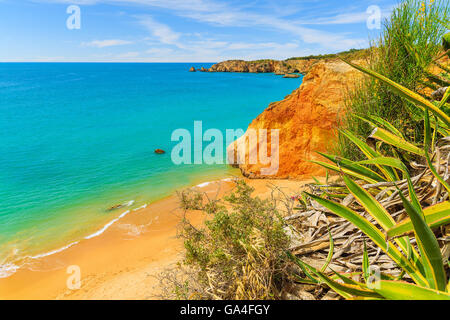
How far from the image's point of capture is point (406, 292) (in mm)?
1363

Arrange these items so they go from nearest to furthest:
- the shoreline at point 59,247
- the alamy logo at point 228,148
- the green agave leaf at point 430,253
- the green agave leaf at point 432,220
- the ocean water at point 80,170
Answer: the green agave leaf at point 430,253
the green agave leaf at point 432,220
the shoreline at point 59,247
the ocean water at point 80,170
the alamy logo at point 228,148

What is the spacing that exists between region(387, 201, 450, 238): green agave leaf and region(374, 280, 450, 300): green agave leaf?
0.27 meters

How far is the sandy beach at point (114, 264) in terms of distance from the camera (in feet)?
15.6

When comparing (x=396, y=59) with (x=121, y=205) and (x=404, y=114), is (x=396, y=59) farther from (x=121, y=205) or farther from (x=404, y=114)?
(x=121, y=205)

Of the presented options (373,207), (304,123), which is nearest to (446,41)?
(373,207)

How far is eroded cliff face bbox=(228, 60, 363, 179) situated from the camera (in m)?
8.56

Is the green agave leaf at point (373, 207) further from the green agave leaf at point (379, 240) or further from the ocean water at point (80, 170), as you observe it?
the ocean water at point (80, 170)

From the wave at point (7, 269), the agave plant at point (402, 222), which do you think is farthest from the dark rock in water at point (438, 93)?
the wave at point (7, 269)

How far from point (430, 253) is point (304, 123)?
849 centimetres

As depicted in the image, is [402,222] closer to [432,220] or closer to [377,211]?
[432,220]

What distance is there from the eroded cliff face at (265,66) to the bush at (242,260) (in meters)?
86.1

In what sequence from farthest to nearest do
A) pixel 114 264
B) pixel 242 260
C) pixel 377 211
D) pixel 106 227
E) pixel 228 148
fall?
pixel 228 148 < pixel 106 227 < pixel 114 264 < pixel 242 260 < pixel 377 211

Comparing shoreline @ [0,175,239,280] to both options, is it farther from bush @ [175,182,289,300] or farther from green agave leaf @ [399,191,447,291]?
green agave leaf @ [399,191,447,291]
